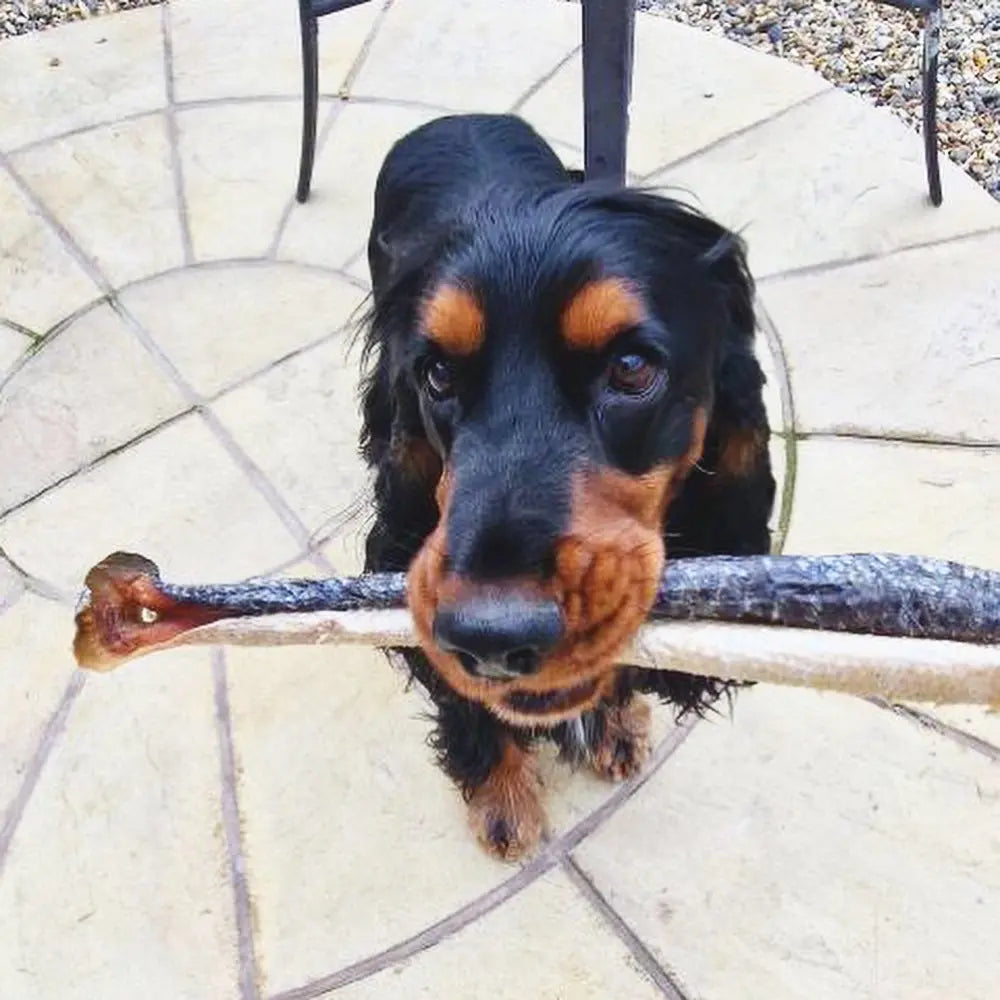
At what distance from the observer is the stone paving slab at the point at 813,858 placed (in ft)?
7.72

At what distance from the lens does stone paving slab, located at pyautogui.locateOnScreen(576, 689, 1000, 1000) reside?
235 cm

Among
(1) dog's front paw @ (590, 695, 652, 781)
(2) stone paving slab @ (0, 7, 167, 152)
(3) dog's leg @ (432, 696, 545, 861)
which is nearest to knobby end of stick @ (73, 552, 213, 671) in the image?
(3) dog's leg @ (432, 696, 545, 861)

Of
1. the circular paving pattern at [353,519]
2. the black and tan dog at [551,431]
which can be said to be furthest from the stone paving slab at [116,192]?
the black and tan dog at [551,431]

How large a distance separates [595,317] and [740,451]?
1.63ft

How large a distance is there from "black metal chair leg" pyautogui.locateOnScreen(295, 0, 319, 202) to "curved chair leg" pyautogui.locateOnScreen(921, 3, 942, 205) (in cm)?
157

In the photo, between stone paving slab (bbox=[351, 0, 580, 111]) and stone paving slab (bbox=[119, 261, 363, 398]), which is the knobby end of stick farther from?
stone paving slab (bbox=[351, 0, 580, 111])

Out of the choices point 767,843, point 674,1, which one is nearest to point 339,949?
point 767,843

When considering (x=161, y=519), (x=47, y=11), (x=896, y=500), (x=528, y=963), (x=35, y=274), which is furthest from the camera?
(x=47, y=11)

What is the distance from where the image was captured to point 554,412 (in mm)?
1832

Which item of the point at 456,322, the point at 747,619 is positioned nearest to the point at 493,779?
the point at 456,322

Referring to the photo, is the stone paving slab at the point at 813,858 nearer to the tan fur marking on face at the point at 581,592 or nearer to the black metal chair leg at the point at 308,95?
the tan fur marking on face at the point at 581,592

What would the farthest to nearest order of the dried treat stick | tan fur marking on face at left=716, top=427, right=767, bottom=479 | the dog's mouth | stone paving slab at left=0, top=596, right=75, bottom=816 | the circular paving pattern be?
stone paving slab at left=0, top=596, right=75, bottom=816 < the circular paving pattern < tan fur marking on face at left=716, top=427, right=767, bottom=479 < the dog's mouth < the dried treat stick

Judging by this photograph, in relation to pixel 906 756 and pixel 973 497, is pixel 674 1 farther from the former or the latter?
pixel 906 756

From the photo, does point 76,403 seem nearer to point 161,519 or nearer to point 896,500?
point 161,519
